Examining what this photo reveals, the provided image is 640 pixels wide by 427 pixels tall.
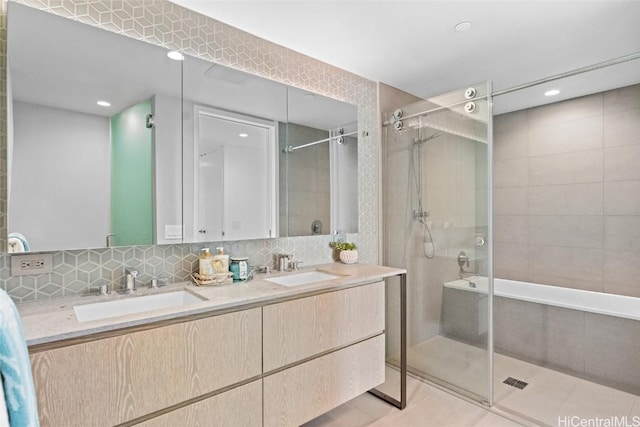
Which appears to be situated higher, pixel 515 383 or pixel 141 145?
pixel 141 145

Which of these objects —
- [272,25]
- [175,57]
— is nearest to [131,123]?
[175,57]

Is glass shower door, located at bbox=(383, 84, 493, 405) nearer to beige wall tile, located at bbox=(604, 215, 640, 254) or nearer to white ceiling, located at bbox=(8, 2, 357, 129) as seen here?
white ceiling, located at bbox=(8, 2, 357, 129)

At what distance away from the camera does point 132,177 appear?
1.71 m

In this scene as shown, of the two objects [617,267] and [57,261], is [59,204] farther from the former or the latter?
[617,267]

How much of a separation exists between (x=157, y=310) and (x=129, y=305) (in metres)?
0.32

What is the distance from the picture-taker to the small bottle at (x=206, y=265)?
1.84m

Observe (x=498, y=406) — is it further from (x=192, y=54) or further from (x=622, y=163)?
(x=192, y=54)

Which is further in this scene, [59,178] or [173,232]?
[173,232]

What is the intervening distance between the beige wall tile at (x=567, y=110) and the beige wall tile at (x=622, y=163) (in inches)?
15.0

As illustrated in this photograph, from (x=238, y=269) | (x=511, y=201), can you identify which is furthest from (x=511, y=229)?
(x=238, y=269)

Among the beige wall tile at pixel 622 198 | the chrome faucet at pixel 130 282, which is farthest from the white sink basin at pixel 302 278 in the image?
the beige wall tile at pixel 622 198

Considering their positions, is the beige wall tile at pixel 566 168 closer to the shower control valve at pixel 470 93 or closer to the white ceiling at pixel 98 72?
the shower control valve at pixel 470 93

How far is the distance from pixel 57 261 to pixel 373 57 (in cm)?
228

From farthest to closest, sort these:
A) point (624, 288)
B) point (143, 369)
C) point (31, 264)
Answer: point (624, 288)
point (31, 264)
point (143, 369)
